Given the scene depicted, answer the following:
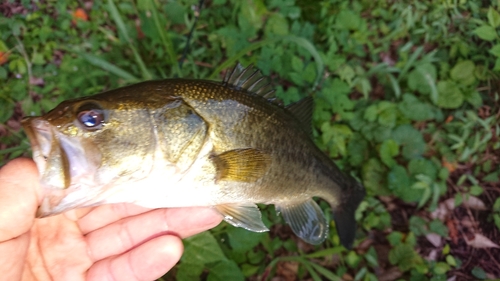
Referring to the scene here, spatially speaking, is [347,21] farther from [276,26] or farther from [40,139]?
[40,139]

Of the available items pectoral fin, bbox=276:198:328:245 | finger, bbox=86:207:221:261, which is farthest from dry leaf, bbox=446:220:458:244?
finger, bbox=86:207:221:261

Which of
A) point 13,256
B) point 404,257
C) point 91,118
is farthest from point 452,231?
point 13,256

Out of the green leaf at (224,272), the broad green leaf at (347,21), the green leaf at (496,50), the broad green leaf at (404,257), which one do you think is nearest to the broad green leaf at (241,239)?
the green leaf at (224,272)

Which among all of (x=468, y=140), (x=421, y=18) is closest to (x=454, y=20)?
(x=421, y=18)

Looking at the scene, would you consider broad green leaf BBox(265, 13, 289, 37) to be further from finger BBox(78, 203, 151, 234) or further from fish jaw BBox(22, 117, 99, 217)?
fish jaw BBox(22, 117, 99, 217)

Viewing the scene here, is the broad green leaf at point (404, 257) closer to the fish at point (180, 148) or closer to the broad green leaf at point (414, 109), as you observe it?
the broad green leaf at point (414, 109)

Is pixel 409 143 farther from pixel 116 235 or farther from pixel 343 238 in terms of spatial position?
pixel 116 235

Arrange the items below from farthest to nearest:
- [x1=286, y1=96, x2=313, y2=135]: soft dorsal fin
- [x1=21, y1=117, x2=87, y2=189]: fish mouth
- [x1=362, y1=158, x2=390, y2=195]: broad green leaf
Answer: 1. [x1=362, y1=158, x2=390, y2=195]: broad green leaf
2. [x1=286, y1=96, x2=313, y2=135]: soft dorsal fin
3. [x1=21, y1=117, x2=87, y2=189]: fish mouth
